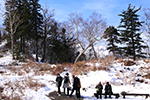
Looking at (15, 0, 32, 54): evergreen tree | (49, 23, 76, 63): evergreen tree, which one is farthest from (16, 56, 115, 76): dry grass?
(49, 23, 76, 63): evergreen tree

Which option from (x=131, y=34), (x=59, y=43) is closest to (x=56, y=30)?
(x=59, y=43)

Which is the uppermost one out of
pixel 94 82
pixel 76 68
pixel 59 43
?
A: pixel 59 43

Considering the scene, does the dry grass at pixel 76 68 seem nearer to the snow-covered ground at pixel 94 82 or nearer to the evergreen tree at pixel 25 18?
the snow-covered ground at pixel 94 82

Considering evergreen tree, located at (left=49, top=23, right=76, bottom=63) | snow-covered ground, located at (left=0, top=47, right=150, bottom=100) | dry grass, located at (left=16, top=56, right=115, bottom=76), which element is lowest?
snow-covered ground, located at (left=0, top=47, right=150, bottom=100)

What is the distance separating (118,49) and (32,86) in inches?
988

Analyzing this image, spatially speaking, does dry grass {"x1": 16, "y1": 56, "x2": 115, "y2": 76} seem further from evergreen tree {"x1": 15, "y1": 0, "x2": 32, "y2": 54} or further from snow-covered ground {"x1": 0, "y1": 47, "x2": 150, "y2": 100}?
evergreen tree {"x1": 15, "y1": 0, "x2": 32, "y2": 54}

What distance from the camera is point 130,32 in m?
26.2

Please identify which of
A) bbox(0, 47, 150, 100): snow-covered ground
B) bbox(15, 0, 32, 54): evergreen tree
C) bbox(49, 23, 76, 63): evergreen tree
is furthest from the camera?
bbox(49, 23, 76, 63): evergreen tree

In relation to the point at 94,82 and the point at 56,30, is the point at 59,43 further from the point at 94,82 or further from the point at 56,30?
the point at 94,82

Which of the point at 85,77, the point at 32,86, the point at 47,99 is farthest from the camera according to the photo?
the point at 85,77

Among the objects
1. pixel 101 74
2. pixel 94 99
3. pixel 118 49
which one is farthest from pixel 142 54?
pixel 94 99

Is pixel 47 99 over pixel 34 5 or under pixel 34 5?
under

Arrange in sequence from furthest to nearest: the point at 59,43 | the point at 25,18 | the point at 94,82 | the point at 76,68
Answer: the point at 59,43, the point at 25,18, the point at 76,68, the point at 94,82

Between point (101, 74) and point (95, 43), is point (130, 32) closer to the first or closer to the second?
point (95, 43)
